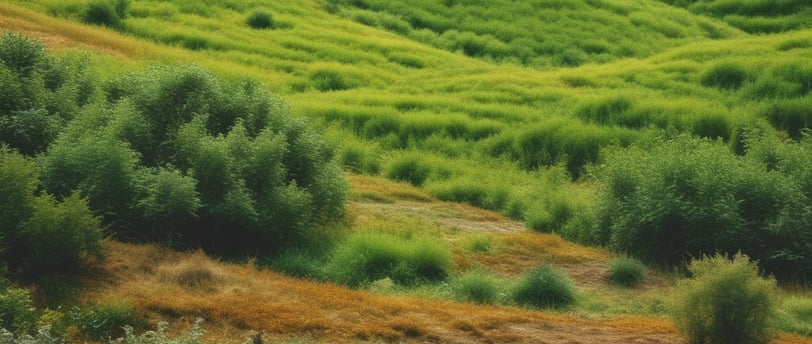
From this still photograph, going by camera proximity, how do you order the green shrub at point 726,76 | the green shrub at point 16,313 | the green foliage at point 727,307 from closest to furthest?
the green shrub at point 16,313 → the green foliage at point 727,307 → the green shrub at point 726,76

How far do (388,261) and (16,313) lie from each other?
6.97 metres

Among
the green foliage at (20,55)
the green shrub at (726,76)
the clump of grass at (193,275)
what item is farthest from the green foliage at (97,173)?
the green shrub at (726,76)

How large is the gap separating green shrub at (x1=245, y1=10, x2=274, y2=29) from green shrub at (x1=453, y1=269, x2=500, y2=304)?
27396mm

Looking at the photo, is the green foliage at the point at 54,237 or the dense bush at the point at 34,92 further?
the dense bush at the point at 34,92

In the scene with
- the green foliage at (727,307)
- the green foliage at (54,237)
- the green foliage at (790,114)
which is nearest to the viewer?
the green foliage at (727,307)

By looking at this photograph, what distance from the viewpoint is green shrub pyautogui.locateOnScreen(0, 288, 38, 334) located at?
11.7 m

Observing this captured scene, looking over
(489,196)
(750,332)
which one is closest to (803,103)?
(489,196)

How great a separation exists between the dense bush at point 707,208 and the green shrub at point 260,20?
76.3 feet

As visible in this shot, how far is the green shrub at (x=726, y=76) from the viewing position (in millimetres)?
32781

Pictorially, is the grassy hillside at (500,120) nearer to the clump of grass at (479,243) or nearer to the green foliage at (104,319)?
the clump of grass at (479,243)

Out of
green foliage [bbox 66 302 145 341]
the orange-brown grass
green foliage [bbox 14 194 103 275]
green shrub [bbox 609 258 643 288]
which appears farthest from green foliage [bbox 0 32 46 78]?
green shrub [bbox 609 258 643 288]

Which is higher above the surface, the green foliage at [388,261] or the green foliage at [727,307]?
the green foliage at [727,307]

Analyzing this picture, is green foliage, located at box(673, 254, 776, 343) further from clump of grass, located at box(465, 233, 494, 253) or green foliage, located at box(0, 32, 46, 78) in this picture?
green foliage, located at box(0, 32, 46, 78)

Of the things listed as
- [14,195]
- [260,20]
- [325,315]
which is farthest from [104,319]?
[260,20]
